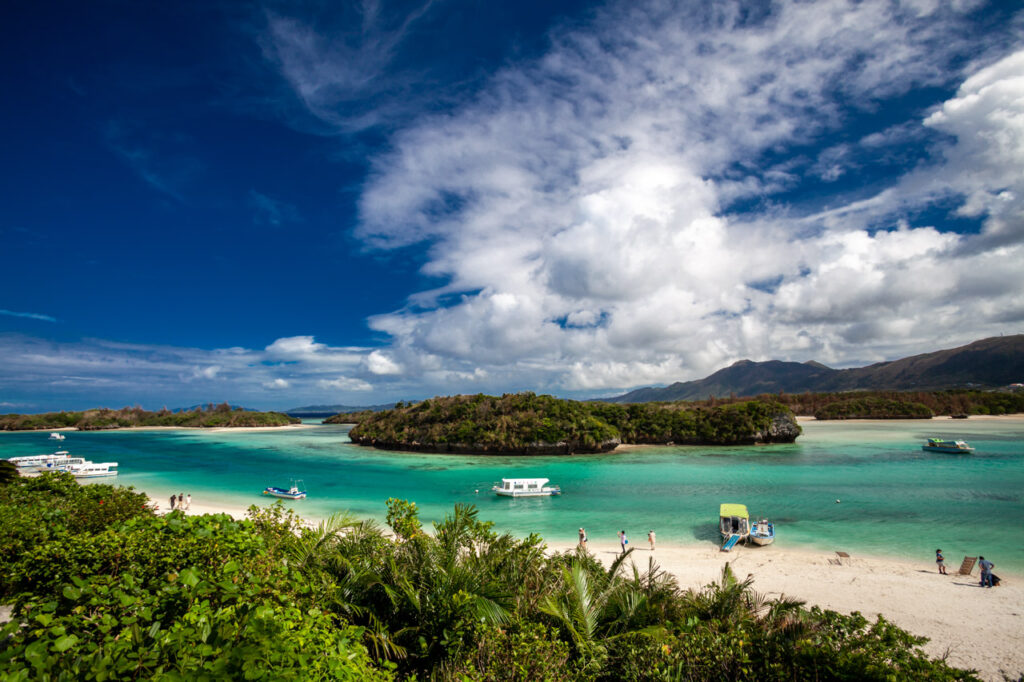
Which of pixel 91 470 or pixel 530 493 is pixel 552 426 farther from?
pixel 91 470

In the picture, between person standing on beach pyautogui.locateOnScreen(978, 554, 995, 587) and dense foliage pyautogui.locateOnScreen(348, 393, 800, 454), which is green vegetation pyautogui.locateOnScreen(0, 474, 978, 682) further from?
dense foliage pyautogui.locateOnScreen(348, 393, 800, 454)

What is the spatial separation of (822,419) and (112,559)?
134m

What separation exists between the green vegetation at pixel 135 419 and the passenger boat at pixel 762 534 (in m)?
143

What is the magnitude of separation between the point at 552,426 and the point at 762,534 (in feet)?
129

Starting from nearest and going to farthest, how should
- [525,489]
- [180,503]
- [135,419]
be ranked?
[180,503] < [525,489] < [135,419]

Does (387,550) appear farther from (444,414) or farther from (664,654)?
(444,414)

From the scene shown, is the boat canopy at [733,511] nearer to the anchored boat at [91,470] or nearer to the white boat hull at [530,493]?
the white boat hull at [530,493]

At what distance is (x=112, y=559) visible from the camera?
206 inches

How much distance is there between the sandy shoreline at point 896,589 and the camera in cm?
1108

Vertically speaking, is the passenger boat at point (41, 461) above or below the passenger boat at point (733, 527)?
above

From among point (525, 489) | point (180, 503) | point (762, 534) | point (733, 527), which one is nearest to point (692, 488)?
point (525, 489)

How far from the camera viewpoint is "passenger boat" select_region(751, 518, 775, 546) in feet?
65.9

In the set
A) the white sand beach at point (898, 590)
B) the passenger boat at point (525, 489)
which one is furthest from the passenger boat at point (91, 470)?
the white sand beach at point (898, 590)

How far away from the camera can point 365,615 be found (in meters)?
6.61
